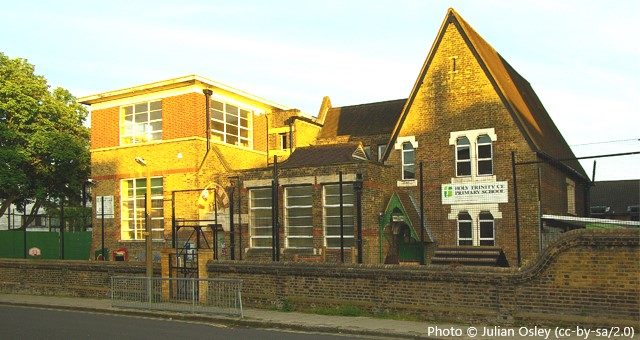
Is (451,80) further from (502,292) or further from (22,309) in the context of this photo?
(22,309)

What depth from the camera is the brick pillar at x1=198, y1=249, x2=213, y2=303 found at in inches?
694

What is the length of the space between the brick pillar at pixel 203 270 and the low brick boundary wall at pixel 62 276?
194 cm

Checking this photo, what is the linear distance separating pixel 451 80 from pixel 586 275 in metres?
15.9

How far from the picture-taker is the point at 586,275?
1269 centimetres

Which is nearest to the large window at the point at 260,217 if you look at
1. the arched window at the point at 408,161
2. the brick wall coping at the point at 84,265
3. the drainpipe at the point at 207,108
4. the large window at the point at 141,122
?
the drainpipe at the point at 207,108

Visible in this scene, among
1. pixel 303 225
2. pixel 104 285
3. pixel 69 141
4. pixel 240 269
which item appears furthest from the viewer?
pixel 69 141

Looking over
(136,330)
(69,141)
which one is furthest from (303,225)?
(69,141)

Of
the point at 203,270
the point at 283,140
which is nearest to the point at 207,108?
the point at 283,140

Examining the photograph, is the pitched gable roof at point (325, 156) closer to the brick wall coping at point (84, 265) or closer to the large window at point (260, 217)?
the large window at point (260, 217)

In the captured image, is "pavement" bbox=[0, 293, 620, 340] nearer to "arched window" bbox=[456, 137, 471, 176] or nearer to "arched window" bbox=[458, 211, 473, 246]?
"arched window" bbox=[458, 211, 473, 246]

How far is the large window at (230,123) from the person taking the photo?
103 ft

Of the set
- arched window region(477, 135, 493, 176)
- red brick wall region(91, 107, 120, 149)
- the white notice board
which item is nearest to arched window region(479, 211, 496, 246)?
arched window region(477, 135, 493, 176)

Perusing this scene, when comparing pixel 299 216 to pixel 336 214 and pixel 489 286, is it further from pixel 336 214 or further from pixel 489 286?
pixel 489 286

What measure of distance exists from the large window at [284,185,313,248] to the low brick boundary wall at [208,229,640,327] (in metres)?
9.20
